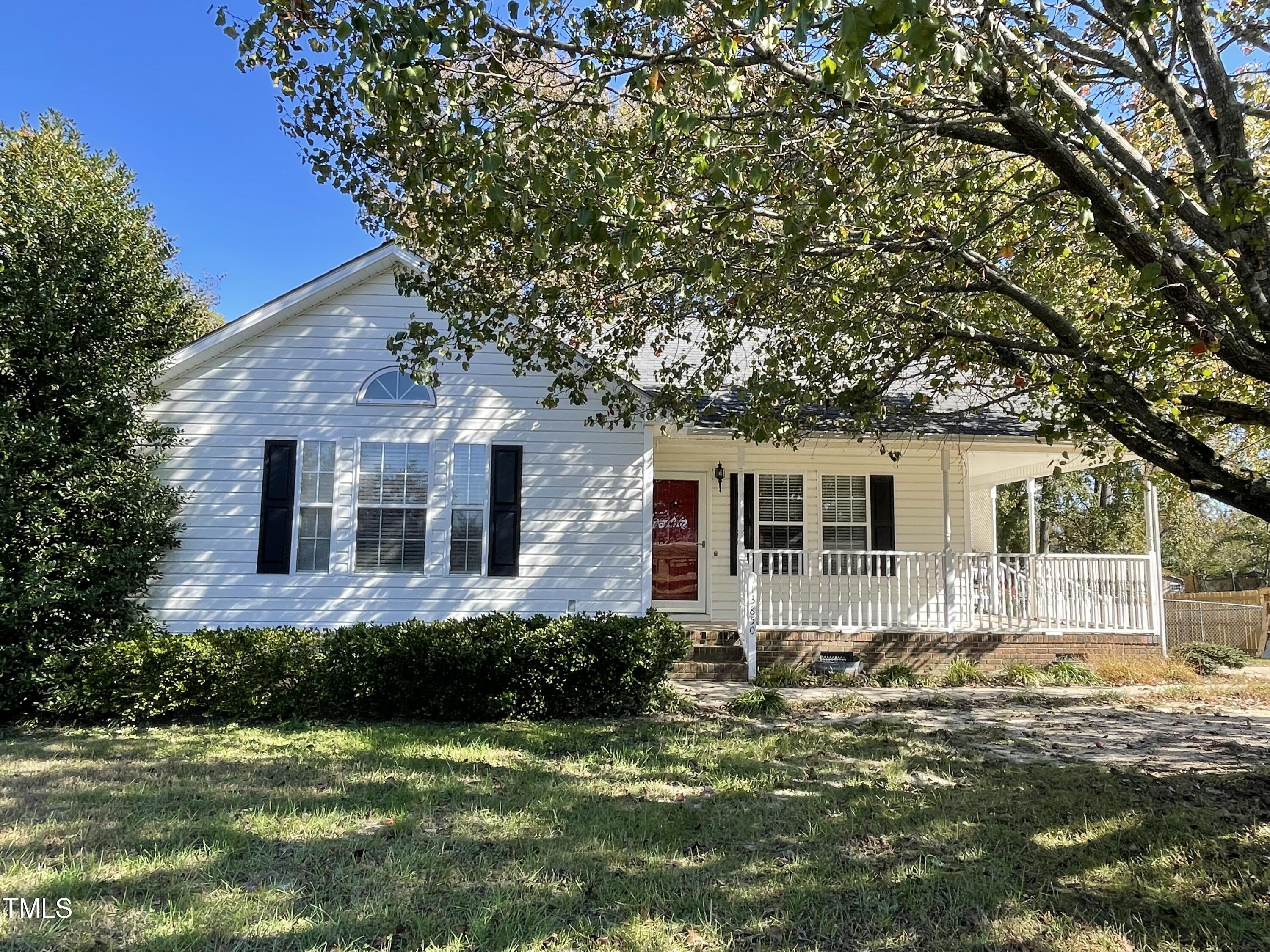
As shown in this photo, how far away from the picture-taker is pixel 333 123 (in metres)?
5.89

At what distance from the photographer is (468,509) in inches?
390

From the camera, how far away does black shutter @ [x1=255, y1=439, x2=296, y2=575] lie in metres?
9.59

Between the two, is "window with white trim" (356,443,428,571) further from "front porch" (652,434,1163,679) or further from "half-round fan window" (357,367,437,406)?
"front porch" (652,434,1163,679)

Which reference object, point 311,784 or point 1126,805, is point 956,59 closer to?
point 1126,805

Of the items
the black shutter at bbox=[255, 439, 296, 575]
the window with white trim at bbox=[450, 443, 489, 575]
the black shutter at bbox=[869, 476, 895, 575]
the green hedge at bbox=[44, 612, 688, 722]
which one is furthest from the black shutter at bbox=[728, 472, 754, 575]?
the black shutter at bbox=[255, 439, 296, 575]

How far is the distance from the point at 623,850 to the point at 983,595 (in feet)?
28.7

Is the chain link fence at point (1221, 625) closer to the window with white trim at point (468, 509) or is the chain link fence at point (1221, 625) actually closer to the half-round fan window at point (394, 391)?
the window with white trim at point (468, 509)

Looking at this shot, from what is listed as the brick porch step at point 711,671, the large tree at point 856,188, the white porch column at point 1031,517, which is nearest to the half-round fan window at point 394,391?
the large tree at point 856,188

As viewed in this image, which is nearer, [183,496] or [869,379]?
[869,379]

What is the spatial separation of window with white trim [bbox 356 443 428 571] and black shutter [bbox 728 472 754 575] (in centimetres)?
507

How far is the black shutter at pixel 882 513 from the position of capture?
12641 mm

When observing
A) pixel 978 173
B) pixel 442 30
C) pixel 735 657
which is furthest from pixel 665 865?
pixel 735 657

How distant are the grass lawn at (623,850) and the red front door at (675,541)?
574cm

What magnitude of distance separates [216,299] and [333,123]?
65.3 feet
